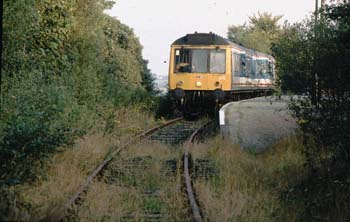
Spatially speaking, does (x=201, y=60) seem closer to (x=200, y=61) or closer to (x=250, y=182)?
(x=200, y=61)

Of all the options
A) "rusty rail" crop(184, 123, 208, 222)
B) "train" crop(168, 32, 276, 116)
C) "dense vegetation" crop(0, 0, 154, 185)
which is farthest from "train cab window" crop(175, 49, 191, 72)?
"rusty rail" crop(184, 123, 208, 222)

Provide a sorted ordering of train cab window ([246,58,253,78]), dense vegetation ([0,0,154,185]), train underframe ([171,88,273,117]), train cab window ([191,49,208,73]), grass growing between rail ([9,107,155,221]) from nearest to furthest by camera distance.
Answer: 1. grass growing between rail ([9,107,155,221])
2. dense vegetation ([0,0,154,185])
3. train underframe ([171,88,273,117])
4. train cab window ([191,49,208,73])
5. train cab window ([246,58,253,78])

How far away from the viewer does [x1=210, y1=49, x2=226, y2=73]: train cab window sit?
26.6 metres

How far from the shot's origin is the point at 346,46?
998 cm

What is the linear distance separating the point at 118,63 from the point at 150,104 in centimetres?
1215

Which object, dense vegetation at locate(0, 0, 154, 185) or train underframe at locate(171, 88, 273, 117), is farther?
train underframe at locate(171, 88, 273, 117)

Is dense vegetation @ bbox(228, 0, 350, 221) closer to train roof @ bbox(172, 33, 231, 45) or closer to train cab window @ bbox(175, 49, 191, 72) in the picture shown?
train roof @ bbox(172, 33, 231, 45)

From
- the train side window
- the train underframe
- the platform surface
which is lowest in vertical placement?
the platform surface

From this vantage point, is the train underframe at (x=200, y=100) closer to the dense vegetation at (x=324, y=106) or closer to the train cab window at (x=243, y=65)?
the train cab window at (x=243, y=65)

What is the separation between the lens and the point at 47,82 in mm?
15508

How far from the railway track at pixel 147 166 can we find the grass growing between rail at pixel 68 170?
0.17m

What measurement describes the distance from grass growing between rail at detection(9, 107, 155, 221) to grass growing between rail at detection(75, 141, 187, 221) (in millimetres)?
381

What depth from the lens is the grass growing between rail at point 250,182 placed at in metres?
8.66

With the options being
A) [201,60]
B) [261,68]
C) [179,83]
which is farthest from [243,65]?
[261,68]
